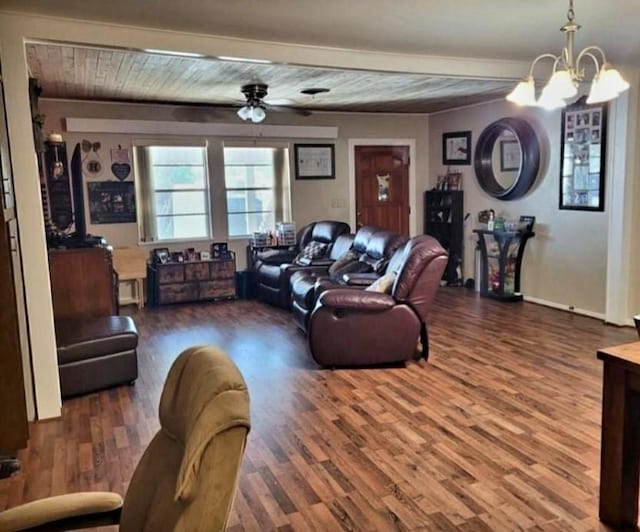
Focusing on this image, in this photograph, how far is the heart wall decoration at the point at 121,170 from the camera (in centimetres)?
655

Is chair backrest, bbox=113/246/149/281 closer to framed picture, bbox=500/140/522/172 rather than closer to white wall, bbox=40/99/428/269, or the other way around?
white wall, bbox=40/99/428/269

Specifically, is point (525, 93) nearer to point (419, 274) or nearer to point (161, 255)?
point (419, 274)

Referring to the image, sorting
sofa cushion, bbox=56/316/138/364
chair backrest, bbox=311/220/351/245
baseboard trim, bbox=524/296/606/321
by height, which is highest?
chair backrest, bbox=311/220/351/245

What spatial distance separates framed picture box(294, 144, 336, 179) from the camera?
747 centimetres

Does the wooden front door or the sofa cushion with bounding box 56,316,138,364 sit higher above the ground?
the wooden front door

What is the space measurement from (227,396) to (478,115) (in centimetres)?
654

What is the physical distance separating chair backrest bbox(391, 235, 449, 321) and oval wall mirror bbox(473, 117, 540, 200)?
2.60m

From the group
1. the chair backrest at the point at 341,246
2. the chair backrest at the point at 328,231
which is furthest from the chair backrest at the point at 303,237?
the chair backrest at the point at 341,246

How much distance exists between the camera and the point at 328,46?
397cm

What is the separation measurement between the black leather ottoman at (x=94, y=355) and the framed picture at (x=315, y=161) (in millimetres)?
4010

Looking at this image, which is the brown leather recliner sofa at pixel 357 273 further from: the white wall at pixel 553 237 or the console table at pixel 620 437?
the console table at pixel 620 437

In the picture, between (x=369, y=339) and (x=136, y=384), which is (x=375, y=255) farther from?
(x=136, y=384)

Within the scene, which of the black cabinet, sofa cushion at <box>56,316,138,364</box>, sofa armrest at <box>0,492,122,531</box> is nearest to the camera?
sofa armrest at <box>0,492,122,531</box>

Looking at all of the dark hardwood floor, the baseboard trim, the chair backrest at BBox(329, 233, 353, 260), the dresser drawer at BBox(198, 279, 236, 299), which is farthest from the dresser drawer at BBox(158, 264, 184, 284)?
the baseboard trim
